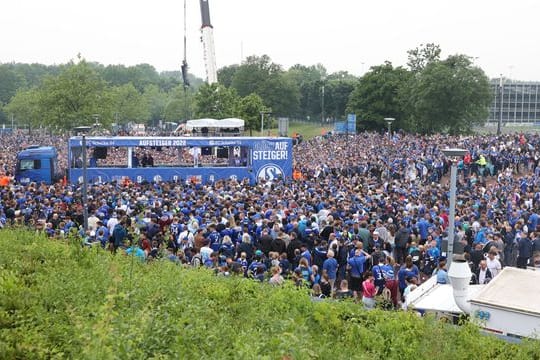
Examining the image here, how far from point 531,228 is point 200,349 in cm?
1368

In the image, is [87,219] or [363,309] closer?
[363,309]

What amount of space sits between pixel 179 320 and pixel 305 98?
102 metres

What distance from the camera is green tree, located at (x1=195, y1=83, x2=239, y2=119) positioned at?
65.2 meters

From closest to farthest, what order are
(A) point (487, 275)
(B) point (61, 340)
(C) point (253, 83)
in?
(B) point (61, 340)
(A) point (487, 275)
(C) point (253, 83)

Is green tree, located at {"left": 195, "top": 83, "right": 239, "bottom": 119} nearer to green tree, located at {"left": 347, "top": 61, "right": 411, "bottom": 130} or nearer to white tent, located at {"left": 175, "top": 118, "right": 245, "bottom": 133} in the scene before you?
green tree, located at {"left": 347, "top": 61, "right": 411, "bottom": 130}

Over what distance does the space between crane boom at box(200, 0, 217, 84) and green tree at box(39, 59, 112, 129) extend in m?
18.0

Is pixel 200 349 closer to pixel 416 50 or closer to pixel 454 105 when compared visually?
pixel 454 105

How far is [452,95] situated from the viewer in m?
58.1

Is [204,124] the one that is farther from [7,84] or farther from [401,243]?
[7,84]

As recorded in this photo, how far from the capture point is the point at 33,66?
187m

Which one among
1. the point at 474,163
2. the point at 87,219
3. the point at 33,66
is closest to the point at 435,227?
the point at 87,219

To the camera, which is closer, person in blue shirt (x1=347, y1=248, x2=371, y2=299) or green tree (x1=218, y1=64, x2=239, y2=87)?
person in blue shirt (x1=347, y1=248, x2=371, y2=299)

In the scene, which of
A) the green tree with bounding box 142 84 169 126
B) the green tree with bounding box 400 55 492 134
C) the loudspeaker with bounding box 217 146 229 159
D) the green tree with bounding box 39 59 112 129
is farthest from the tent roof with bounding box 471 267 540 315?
the green tree with bounding box 142 84 169 126

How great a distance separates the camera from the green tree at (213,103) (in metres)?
65.2
